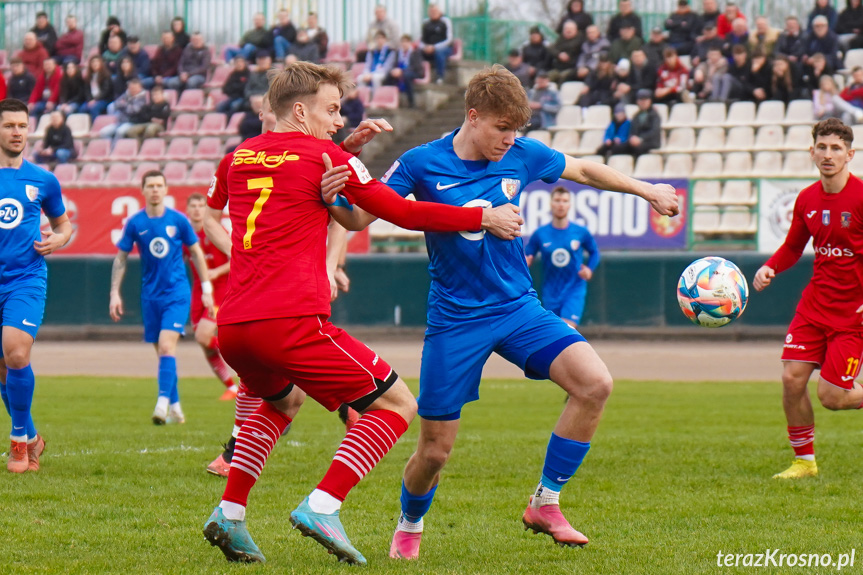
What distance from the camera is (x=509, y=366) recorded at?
18094 mm

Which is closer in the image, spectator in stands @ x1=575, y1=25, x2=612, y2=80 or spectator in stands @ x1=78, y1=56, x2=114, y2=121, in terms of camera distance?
spectator in stands @ x1=575, y1=25, x2=612, y2=80

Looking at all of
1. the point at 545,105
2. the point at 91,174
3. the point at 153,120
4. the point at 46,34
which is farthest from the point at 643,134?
the point at 46,34

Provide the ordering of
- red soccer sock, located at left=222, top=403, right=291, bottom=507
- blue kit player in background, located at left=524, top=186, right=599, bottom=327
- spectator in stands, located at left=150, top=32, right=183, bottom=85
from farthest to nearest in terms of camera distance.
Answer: spectator in stands, located at left=150, top=32, right=183, bottom=85 < blue kit player in background, located at left=524, top=186, right=599, bottom=327 < red soccer sock, located at left=222, top=403, right=291, bottom=507

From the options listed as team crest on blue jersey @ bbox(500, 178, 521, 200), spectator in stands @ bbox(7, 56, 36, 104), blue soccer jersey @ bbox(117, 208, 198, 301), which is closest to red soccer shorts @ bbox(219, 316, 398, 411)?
team crest on blue jersey @ bbox(500, 178, 521, 200)

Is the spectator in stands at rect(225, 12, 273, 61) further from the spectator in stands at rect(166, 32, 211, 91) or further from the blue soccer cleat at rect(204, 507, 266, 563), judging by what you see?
the blue soccer cleat at rect(204, 507, 266, 563)

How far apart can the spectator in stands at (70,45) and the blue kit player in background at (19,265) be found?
2275 centimetres

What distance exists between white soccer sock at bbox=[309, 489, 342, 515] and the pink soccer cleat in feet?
3.35

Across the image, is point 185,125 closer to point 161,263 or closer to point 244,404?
point 161,263

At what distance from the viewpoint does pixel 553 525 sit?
208 inches

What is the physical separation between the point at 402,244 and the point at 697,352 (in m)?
6.65

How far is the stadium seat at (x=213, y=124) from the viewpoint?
88.0 feet

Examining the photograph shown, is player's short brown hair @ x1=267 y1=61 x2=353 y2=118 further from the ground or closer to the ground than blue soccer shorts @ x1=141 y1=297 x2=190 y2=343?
further from the ground

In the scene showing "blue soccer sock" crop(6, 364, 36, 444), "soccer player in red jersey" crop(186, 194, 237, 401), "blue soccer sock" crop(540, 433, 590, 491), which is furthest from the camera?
"soccer player in red jersey" crop(186, 194, 237, 401)

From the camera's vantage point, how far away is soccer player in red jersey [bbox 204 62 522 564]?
189 inches
